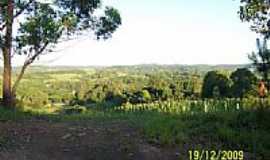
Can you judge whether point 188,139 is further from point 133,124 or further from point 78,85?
point 78,85

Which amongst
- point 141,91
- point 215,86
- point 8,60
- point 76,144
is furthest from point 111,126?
point 141,91

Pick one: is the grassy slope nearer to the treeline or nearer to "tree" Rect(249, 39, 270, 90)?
"tree" Rect(249, 39, 270, 90)

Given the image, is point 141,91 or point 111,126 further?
point 141,91

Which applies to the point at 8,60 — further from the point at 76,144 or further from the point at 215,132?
the point at 215,132

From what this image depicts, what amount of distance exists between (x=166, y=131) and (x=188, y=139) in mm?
515

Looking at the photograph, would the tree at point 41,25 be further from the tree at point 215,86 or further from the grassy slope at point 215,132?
the tree at point 215,86

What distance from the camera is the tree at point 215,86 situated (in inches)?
1773

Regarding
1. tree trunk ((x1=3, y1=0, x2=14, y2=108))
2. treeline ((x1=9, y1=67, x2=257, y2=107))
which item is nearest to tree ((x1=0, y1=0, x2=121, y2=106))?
tree trunk ((x1=3, y1=0, x2=14, y2=108))

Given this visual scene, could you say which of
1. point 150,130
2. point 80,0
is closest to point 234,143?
point 150,130

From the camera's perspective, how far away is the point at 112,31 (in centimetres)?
1583
